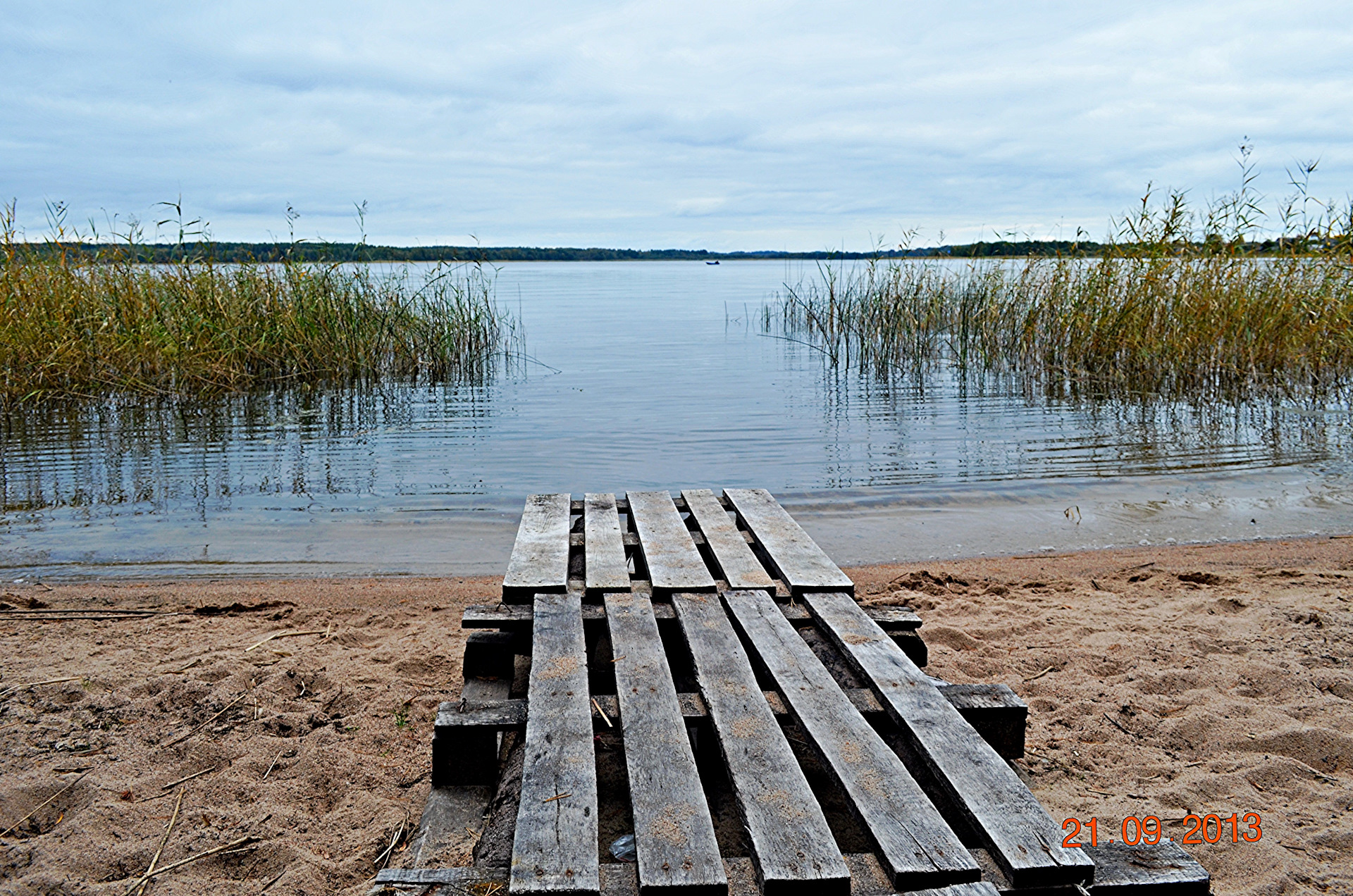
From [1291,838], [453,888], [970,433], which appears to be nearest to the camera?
[453,888]

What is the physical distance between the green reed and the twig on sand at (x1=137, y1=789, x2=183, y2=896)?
6.89m

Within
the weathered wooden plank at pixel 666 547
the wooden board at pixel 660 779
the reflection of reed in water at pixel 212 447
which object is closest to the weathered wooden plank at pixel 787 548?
the weathered wooden plank at pixel 666 547

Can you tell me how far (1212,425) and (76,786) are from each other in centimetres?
793

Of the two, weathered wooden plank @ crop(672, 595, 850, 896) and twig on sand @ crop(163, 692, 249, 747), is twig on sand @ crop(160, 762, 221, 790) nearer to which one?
twig on sand @ crop(163, 692, 249, 747)

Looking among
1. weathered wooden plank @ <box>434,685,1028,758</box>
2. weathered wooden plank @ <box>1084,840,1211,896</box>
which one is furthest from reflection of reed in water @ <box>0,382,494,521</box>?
weathered wooden plank @ <box>1084,840,1211,896</box>

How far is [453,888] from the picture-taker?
149 centimetres

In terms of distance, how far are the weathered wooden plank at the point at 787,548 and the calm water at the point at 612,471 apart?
3.25 feet

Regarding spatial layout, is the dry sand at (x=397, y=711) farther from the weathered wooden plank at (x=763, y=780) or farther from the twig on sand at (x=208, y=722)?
the weathered wooden plank at (x=763, y=780)

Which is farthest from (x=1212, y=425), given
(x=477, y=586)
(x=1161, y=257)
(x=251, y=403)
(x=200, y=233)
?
(x=200, y=233)

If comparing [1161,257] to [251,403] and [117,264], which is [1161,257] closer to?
[251,403]

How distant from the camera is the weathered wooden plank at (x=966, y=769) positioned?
4.83 feet

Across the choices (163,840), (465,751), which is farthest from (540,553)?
(163,840)

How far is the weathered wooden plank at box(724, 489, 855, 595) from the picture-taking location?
9.09 ft

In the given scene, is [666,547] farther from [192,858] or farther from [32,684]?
[32,684]
